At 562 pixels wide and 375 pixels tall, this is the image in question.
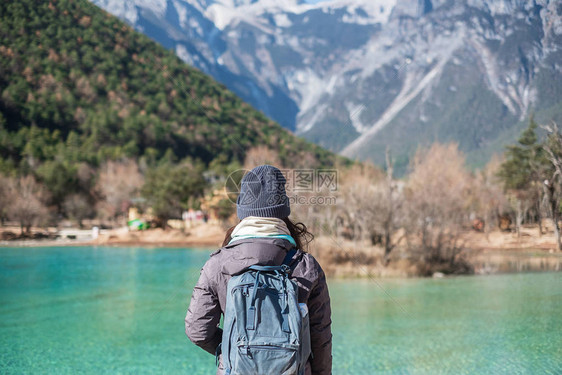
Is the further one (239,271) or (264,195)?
(264,195)

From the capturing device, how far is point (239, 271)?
215 cm

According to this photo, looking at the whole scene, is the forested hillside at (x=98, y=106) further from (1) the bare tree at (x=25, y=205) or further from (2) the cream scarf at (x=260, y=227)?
(2) the cream scarf at (x=260, y=227)

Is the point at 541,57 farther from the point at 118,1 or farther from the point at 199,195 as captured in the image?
the point at 118,1

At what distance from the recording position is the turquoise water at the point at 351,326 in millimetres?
7129

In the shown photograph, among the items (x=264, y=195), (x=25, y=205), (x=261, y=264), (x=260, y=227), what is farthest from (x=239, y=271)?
(x=25, y=205)

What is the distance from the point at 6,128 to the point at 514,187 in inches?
1491

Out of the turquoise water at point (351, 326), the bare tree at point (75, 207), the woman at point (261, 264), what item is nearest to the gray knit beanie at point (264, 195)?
the woman at point (261, 264)

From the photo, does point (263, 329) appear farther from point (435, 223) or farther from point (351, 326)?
point (435, 223)

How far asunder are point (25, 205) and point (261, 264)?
30.9 metres

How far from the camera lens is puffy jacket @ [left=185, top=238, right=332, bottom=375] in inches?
85.7

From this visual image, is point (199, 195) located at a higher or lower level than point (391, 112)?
lower

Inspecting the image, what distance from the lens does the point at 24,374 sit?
22.8ft

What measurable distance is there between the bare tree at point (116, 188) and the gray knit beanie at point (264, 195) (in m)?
35.9

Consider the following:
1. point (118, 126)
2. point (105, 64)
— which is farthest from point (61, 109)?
point (105, 64)
